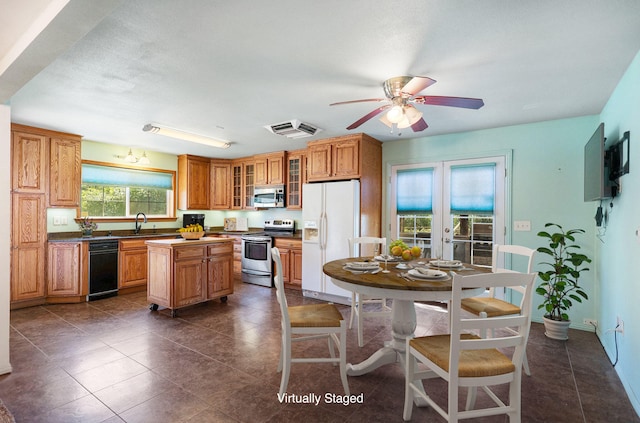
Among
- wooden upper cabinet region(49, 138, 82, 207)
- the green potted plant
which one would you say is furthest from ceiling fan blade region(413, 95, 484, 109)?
wooden upper cabinet region(49, 138, 82, 207)

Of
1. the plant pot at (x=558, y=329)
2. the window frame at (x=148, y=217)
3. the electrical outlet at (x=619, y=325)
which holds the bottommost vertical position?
the plant pot at (x=558, y=329)

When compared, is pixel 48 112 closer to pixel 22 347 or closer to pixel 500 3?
pixel 22 347

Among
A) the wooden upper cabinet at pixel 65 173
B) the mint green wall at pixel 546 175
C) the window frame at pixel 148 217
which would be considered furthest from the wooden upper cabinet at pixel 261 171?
the mint green wall at pixel 546 175

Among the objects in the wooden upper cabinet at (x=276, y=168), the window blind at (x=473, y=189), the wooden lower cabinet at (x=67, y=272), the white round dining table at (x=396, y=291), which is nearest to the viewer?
the white round dining table at (x=396, y=291)

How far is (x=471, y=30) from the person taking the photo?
1.93 metres

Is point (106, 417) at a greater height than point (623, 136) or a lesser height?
lesser

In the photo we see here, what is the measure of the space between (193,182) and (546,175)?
5.80 meters

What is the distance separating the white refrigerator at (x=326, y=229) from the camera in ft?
14.4

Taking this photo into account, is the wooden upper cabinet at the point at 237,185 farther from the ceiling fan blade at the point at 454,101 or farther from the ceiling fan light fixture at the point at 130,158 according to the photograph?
the ceiling fan blade at the point at 454,101

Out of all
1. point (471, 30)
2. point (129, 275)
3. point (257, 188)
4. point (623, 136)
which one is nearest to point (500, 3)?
point (471, 30)

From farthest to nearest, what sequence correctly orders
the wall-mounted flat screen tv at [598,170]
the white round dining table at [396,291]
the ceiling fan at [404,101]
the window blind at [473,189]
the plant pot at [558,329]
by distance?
the window blind at [473,189], the plant pot at [558,329], the wall-mounted flat screen tv at [598,170], the ceiling fan at [404,101], the white round dining table at [396,291]

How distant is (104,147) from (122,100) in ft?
8.52

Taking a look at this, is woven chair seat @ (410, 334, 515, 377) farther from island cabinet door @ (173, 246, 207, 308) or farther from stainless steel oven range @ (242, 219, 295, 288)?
stainless steel oven range @ (242, 219, 295, 288)

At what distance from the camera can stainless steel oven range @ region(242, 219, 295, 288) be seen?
5.44 meters
